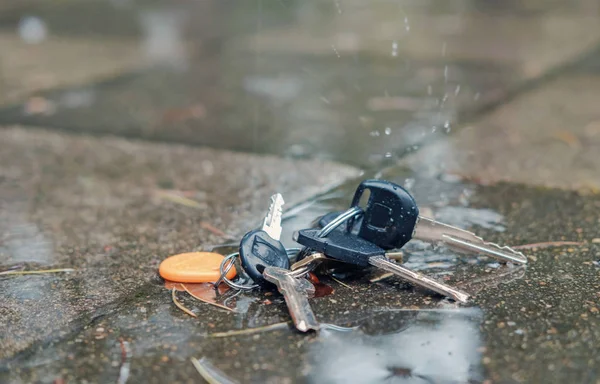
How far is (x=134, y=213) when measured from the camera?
2266 millimetres

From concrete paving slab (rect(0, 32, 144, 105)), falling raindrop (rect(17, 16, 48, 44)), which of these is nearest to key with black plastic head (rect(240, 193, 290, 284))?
concrete paving slab (rect(0, 32, 144, 105))

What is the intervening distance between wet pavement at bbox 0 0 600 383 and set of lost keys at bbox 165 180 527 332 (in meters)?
0.05

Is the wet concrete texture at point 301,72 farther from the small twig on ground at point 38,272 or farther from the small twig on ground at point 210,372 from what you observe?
the small twig on ground at point 210,372

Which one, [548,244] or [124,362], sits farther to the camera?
[548,244]

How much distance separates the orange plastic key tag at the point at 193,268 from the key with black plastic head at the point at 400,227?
374 mm

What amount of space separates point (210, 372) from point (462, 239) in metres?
0.79

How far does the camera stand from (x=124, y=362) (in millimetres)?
1366

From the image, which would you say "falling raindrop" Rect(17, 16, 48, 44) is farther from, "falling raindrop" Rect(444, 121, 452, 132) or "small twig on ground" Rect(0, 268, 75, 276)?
"small twig on ground" Rect(0, 268, 75, 276)

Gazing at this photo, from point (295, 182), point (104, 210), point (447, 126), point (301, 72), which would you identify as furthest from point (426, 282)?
point (301, 72)

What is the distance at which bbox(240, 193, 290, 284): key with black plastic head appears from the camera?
64.1 inches

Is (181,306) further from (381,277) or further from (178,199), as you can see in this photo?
(178,199)

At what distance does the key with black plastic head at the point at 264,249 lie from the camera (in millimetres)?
1627

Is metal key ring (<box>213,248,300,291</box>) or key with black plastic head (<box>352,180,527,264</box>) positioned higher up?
key with black plastic head (<box>352,180,527,264</box>)

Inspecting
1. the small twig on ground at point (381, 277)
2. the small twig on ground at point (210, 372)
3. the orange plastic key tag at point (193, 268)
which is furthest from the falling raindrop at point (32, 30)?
the small twig on ground at point (210, 372)
